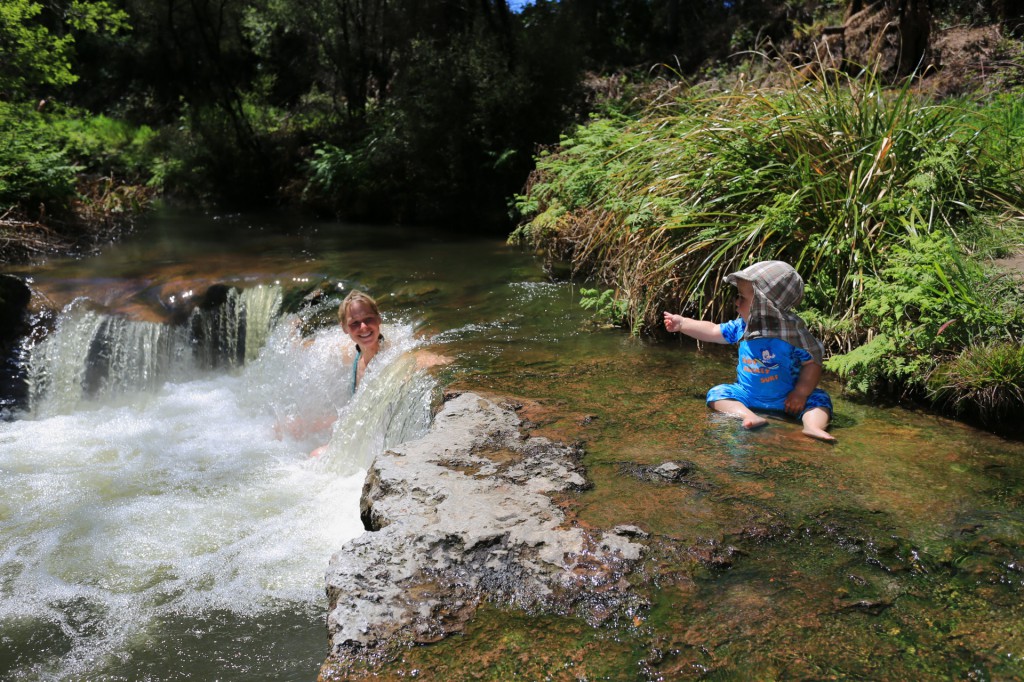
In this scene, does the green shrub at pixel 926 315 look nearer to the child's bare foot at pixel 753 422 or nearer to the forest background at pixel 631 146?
the forest background at pixel 631 146

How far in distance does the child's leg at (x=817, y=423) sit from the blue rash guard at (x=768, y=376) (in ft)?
0.18

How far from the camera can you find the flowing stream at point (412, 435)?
2.72 m

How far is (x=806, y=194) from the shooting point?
19.7 ft

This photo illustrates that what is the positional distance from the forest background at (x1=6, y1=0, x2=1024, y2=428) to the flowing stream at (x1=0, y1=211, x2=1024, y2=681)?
60cm

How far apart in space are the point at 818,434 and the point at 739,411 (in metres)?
0.45

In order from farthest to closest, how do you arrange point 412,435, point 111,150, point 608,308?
point 111,150
point 608,308
point 412,435

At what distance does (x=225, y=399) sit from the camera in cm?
756

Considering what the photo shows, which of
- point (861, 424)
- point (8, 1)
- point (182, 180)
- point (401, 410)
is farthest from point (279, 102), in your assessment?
point (861, 424)

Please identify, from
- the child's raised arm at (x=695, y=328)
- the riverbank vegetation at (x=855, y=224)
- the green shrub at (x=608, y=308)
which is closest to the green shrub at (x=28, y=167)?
the green shrub at (x=608, y=308)

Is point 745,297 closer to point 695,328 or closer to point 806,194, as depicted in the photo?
point 695,328

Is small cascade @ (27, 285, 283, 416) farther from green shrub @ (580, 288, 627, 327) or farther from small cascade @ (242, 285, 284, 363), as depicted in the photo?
green shrub @ (580, 288, 627, 327)

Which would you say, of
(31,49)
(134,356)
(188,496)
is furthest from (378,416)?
(31,49)

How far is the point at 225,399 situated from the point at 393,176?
792cm

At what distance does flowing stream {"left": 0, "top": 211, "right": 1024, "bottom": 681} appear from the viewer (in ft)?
8.91
